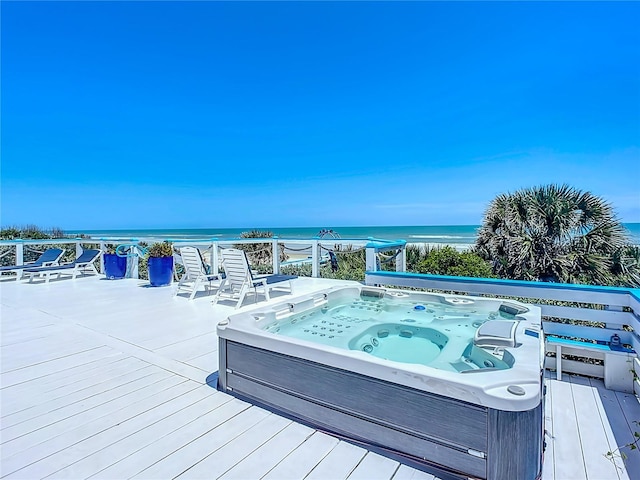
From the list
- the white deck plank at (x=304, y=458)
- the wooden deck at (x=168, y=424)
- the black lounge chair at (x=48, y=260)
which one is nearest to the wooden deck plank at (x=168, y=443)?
the wooden deck at (x=168, y=424)

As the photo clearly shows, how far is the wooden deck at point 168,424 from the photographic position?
147 cm

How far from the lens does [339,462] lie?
4.92 feet

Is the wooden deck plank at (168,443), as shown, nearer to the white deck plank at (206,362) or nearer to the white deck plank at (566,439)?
the white deck plank at (206,362)

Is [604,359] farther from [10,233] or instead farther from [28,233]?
[10,233]

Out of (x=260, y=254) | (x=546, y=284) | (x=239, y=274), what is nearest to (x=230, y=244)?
(x=260, y=254)

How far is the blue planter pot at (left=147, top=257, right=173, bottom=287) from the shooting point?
6023 millimetres

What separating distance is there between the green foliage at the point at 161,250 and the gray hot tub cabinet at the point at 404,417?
184 inches

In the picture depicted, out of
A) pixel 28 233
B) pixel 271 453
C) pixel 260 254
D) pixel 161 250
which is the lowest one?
pixel 271 453

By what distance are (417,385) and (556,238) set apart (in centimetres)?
504

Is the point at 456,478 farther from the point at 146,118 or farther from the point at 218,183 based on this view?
the point at 218,183

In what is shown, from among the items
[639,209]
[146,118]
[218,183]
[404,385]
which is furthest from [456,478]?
[218,183]

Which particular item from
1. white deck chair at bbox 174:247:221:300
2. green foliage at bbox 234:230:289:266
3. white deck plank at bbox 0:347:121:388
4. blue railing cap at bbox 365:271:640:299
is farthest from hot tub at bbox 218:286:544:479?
green foliage at bbox 234:230:289:266

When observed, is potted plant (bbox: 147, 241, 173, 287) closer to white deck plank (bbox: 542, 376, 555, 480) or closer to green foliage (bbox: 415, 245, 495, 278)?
green foliage (bbox: 415, 245, 495, 278)

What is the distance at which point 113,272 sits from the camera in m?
7.01
